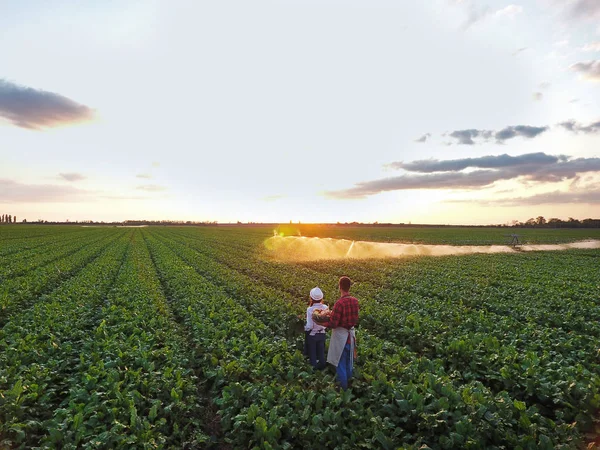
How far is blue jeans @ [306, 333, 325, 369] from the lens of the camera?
30.4ft

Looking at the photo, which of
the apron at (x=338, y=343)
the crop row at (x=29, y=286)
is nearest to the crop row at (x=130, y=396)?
the apron at (x=338, y=343)

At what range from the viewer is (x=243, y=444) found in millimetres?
6836

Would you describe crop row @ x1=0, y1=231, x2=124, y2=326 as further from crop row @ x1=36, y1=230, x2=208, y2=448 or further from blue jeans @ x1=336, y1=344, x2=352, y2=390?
blue jeans @ x1=336, y1=344, x2=352, y2=390

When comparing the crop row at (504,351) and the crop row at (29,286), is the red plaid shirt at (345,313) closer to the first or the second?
the crop row at (504,351)

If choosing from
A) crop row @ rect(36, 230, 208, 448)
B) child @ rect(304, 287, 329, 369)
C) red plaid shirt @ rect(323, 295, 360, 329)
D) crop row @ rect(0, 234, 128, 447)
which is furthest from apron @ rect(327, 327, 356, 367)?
crop row @ rect(0, 234, 128, 447)

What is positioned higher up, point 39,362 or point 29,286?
point 29,286

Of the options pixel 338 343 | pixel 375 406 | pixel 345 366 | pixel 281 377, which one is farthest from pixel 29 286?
pixel 375 406

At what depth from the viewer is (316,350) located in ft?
31.0

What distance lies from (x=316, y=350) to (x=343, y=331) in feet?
4.58

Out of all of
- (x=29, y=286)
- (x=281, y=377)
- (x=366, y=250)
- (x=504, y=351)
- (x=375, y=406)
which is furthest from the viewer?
(x=366, y=250)

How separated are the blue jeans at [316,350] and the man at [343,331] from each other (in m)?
0.74

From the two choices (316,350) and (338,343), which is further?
(316,350)

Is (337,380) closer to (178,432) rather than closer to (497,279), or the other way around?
(178,432)

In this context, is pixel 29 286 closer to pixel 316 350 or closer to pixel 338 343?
pixel 316 350
